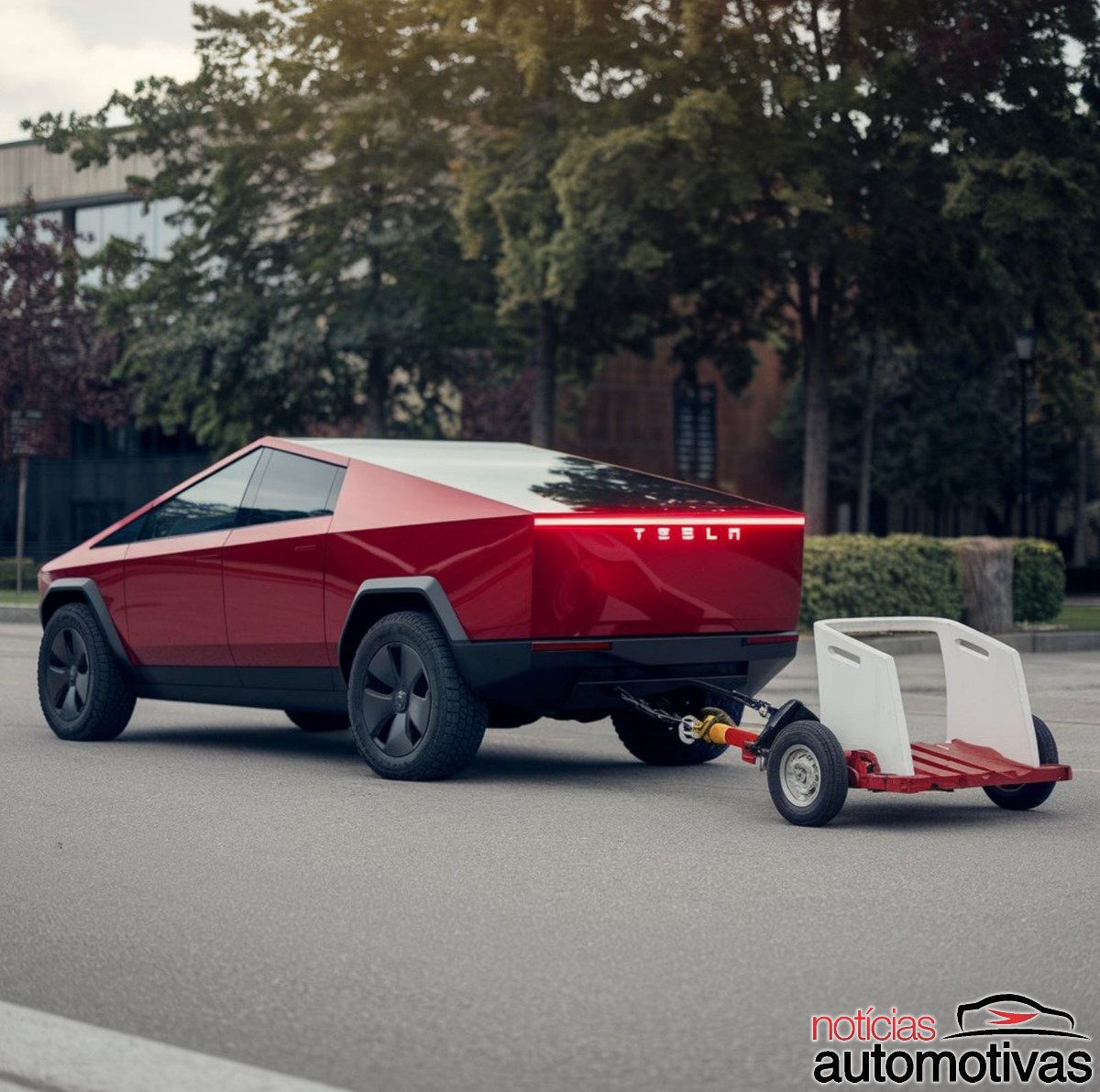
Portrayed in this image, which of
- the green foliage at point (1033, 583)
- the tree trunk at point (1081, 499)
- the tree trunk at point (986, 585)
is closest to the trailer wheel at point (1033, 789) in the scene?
the tree trunk at point (986, 585)

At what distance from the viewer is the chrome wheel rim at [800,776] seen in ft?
26.5

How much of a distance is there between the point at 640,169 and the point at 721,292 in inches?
249

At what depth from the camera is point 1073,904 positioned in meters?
6.48

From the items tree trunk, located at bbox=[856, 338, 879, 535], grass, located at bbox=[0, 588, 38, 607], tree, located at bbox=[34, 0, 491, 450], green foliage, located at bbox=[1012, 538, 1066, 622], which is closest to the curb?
green foliage, located at bbox=[1012, 538, 1066, 622]

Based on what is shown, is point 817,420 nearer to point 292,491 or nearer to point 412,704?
point 292,491

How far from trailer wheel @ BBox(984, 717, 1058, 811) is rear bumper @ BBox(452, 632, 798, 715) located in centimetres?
142

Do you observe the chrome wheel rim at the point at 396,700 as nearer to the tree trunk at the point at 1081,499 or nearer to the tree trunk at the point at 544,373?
the tree trunk at the point at 544,373

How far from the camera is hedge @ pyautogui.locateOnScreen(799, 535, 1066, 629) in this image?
907 inches

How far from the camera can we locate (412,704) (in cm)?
937

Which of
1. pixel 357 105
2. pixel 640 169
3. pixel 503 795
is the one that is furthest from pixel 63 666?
pixel 357 105

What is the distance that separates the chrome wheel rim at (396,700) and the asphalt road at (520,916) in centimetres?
23

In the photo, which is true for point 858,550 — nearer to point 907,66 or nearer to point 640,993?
point 907,66

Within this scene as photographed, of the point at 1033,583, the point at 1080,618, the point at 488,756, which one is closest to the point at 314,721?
the point at 488,756

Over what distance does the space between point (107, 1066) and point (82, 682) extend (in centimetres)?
712
